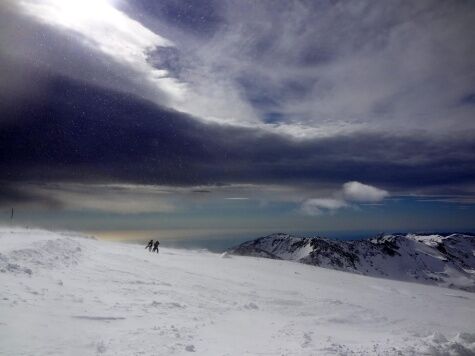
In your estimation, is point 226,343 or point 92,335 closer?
point 92,335

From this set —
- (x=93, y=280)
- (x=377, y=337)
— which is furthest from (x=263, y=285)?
(x=93, y=280)

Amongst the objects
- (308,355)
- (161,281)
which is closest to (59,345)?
(308,355)

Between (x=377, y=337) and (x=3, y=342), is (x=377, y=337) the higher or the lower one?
the lower one

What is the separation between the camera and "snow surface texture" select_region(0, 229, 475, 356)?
1152 cm

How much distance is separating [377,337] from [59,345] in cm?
1444

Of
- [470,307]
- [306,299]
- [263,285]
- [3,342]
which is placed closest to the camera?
[3,342]

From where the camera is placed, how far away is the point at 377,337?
18000 millimetres

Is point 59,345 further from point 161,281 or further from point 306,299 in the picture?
point 306,299

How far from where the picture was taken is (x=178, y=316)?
15.7m

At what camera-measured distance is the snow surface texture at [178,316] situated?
1152cm

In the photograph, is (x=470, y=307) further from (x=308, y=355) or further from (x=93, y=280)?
(x=93, y=280)

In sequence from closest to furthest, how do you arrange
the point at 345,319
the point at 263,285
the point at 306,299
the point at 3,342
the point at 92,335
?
the point at 3,342 → the point at 92,335 → the point at 345,319 → the point at 306,299 → the point at 263,285

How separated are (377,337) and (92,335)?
1339 cm

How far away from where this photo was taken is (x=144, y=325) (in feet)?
43.9
